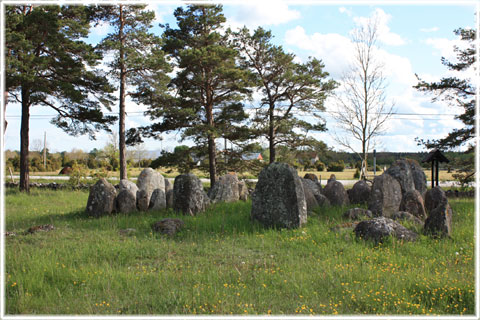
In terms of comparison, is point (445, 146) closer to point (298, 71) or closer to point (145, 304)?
point (298, 71)

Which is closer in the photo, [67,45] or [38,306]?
[38,306]

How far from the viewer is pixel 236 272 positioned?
618 centimetres

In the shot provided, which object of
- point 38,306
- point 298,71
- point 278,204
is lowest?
point 38,306

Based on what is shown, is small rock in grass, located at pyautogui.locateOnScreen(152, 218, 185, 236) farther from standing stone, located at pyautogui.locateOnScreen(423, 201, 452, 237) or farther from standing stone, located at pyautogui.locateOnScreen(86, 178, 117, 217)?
standing stone, located at pyautogui.locateOnScreen(423, 201, 452, 237)

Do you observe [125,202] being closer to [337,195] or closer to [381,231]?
[337,195]

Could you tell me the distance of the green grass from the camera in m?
5.06

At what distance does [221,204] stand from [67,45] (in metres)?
11.5

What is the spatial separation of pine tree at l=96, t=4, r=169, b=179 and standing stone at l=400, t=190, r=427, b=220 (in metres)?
12.8

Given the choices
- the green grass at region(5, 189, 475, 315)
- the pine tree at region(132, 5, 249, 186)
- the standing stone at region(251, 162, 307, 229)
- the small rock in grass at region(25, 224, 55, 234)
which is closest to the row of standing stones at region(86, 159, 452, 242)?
the standing stone at region(251, 162, 307, 229)

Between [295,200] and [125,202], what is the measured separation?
5.68 m

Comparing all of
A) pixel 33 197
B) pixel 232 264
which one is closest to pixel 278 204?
pixel 232 264

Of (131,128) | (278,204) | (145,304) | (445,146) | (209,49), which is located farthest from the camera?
(131,128)

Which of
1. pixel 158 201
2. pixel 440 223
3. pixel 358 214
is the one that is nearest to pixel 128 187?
pixel 158 201

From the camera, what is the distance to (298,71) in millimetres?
21469
